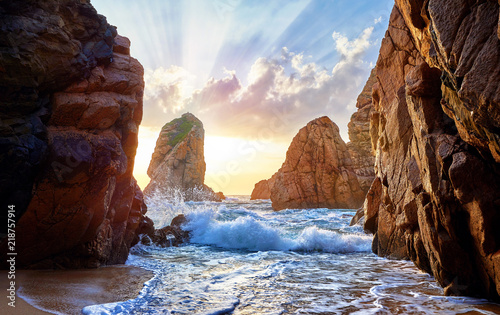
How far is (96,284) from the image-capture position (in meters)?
6.86

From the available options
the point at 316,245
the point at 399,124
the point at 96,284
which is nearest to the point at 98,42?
the point at 96,284

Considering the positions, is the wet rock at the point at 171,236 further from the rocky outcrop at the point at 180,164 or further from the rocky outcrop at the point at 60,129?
the rocky outcrop at the point at 180,164

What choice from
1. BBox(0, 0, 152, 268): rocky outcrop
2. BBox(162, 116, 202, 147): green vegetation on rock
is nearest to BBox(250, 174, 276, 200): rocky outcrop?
BBox(162, 116, 202, 147): green vegetation on rock

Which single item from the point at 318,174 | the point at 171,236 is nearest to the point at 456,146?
the point at 171,236

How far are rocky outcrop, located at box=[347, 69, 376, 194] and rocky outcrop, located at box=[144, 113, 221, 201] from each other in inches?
1587

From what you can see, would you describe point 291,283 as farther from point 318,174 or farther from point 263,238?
point 318,174

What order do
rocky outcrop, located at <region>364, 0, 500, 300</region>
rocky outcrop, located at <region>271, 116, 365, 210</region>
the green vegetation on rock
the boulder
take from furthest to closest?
the green vegetation on rock → rocky outcrop, located at <region>271, 116, 365, 210</region> → the boulder → rocky outcrop, located at <region>364, 0, 500, 300</region>

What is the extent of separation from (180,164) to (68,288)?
2729 inches

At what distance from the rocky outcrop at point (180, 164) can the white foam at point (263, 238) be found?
5173 cm

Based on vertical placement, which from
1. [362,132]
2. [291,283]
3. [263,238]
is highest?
[362,132]

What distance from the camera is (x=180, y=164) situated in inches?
2921

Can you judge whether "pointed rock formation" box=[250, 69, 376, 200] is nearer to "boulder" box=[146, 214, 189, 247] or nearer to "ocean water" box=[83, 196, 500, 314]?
"ocean water" box=[83, 196, 500, 314]

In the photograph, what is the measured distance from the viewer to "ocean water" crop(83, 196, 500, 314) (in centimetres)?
565

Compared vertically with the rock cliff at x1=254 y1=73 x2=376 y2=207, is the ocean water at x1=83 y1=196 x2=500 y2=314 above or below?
below
